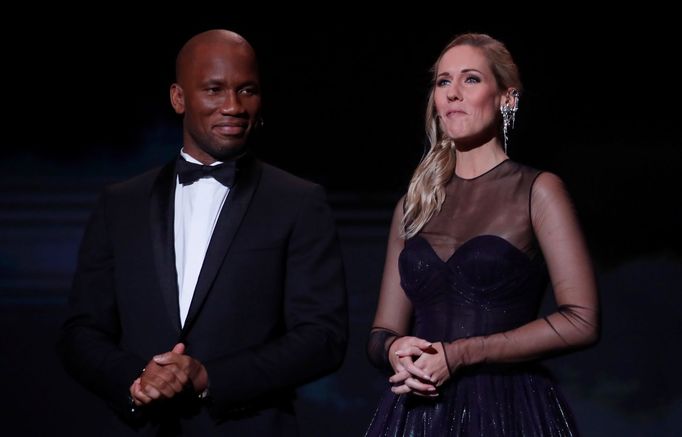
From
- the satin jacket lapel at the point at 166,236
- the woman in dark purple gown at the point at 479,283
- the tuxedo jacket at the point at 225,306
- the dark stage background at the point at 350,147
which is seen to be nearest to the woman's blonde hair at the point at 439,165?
the woman in dark purple gown at the point at 479,283

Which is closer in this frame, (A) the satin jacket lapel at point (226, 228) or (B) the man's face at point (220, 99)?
(A) the satin jacket lapel at point (226, 228)

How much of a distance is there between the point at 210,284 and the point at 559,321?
2.45 ft

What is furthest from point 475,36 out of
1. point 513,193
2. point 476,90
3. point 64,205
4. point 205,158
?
point 64,205

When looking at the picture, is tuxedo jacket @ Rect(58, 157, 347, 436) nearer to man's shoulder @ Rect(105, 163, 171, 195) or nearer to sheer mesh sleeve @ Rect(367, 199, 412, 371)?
man's shoulder @ Rect(105, 163, 171, 195)

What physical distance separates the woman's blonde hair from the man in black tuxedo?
0.93ft

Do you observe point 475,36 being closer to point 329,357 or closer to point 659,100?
point 329,357

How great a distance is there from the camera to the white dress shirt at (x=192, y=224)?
258cm

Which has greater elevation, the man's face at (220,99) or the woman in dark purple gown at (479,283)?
the man's face at (220,99)

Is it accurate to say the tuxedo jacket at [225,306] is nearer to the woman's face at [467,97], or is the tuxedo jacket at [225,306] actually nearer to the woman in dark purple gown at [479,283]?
the woman in dark purple gown at [479,283]

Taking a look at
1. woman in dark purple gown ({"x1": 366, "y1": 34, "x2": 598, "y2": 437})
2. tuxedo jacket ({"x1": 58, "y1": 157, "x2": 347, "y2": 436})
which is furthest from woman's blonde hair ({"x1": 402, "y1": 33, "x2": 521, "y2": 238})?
tuxedo jacket ({"x1": 58, "y1": 157, "x2": 347, "y2": 436})

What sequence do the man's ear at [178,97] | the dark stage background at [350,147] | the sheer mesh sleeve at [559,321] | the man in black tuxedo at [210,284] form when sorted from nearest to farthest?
the man in black tuxedo at [210,284], the sheer mesh sleeve at [559,321], the man's ear at [178,97], the dark stage background at [350,147]

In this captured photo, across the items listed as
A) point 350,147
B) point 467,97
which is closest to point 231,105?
point 467,97

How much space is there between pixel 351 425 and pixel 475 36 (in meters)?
1.65

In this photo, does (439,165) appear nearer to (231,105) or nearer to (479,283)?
(479,283)
